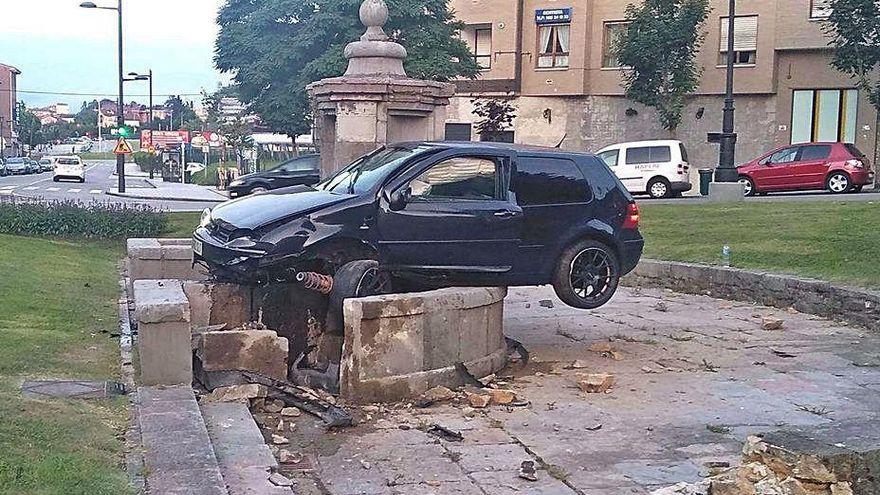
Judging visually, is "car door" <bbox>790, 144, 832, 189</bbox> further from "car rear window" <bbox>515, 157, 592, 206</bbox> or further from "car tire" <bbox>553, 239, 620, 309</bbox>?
"car rear window" <bbox>515, 157, 592, 206</bbox>

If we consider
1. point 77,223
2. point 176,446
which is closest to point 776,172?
point 77,223

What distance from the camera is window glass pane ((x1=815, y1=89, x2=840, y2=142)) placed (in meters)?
39.8

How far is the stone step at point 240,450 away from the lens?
5977 mm

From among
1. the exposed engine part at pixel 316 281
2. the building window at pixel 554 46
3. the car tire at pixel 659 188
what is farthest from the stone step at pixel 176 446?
the building window at pixel 554 46

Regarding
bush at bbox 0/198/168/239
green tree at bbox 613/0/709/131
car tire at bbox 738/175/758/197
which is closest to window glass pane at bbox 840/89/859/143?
green tree at bbox 613/0/709/131

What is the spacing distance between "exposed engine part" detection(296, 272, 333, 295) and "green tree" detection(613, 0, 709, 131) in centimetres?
3246

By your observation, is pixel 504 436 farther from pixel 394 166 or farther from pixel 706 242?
pixel 706 242

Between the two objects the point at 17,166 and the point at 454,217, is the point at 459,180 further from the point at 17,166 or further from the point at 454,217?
the point at 17,166

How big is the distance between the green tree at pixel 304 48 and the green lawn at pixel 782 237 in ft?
59.2

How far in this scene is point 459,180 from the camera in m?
9.75

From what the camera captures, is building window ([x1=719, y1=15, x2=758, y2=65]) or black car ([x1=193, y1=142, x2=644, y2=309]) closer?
black car ([x1=193, y1=142, x2=644, y2=309])

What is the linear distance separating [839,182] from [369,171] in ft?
75.9

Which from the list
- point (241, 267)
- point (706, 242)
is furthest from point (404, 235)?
point (706, 242)

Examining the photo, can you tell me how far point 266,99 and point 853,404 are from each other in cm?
3487
